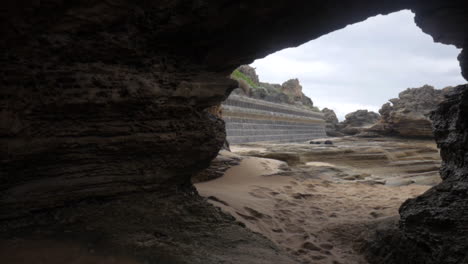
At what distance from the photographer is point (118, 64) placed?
284cm

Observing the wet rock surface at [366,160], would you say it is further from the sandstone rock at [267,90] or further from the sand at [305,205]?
the sandstone rock at [267,90]

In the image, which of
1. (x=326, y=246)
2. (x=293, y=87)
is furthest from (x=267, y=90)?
(x=326, y=246)

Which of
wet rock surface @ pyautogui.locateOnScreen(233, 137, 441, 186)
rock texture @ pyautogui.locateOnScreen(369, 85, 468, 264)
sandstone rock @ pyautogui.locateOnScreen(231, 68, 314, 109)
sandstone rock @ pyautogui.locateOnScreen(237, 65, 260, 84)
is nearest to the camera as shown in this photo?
rock texture @ pyautogui.locateOnScreen(369, 85, 468, 264)

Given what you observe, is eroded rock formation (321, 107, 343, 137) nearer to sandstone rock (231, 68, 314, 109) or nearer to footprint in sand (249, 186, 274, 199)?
sandstone rock (231, 68, 314, 109)

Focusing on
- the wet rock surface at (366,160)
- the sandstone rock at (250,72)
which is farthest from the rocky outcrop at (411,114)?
the sandstone rock at (250,72)

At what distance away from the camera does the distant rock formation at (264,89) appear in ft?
54.3

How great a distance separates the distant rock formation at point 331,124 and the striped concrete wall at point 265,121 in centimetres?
344

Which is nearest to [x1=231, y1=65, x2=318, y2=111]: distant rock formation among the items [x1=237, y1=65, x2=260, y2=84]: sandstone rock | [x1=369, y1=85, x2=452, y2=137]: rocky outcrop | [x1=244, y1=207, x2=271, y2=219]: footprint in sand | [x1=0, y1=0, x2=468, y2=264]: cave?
[x1=237, y1=65, x2=260, y2=84]: sandstone rock

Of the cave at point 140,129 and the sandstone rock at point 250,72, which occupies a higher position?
the sandstone rock at point 250,72

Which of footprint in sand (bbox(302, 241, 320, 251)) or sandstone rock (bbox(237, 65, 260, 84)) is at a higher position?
sandstone rock (bbox(237, 65, 260, 84))

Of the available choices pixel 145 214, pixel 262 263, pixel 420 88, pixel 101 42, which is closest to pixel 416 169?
pixel 262 263

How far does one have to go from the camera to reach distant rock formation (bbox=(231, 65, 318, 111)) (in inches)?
652

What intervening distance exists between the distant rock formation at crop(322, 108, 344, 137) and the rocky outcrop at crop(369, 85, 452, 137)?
8.32 metres

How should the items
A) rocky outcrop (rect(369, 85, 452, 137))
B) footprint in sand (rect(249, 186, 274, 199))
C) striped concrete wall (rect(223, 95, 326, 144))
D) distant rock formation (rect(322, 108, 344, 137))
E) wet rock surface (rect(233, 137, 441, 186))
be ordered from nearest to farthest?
footprint in sand (rect(249, 186, 274, 199))
wet rock surface (rect(233, 137, 441, 186))
striped concrete wall (rect(223, 95, 326, 144))
rocky outcrop (rect(369, 85, 452, 137))
distant rock formation (rect(322, 108, 344, 137))
